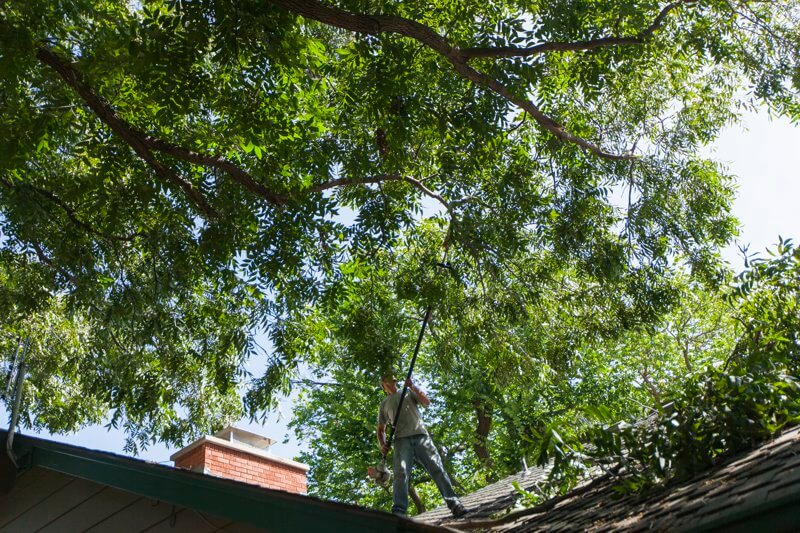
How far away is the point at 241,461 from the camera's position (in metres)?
9.62

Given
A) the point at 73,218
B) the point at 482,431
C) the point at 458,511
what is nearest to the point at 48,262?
the point at 73,218

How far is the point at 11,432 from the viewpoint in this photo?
625 centimetres

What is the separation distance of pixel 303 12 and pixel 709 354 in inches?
935

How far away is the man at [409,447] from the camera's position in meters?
8.08

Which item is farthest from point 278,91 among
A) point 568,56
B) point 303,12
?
point 568,56

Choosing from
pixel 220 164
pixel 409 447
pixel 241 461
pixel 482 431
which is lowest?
pixel 409 447

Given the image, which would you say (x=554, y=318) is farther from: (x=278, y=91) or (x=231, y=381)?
(x=278, y=91)

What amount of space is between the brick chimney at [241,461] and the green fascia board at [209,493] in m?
3.16

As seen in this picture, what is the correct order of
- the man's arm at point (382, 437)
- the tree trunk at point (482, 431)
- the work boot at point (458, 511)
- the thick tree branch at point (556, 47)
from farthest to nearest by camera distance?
the tree trunk at point (482, 431), the man's arm at point (382, 437), the thick tree branch at point (556, 47), the work boot at point (458, 511)

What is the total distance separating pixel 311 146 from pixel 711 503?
7.67m

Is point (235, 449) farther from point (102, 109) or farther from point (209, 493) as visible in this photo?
point (209, 493)

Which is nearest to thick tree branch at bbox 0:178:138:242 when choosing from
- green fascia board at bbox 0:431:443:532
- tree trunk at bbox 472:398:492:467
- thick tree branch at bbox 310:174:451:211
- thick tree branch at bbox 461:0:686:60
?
thick tree branch at bbox 310:174:451:211

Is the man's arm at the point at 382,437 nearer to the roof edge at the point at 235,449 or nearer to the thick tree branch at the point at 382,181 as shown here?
the roof edge at the point at 235,449

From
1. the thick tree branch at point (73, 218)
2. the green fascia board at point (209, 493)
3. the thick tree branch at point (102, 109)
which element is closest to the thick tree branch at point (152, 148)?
the thick tree branch at point (102, 109)
